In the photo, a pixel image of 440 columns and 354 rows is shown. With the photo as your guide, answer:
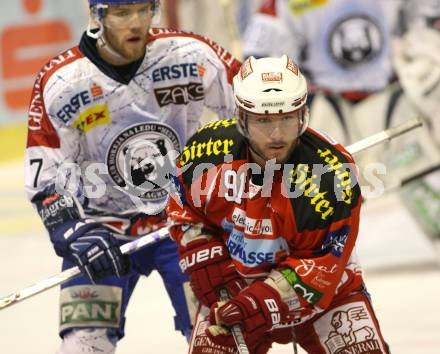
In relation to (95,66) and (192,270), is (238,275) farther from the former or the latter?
(95,66)

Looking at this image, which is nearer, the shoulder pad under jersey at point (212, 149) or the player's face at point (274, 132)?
the player's face at point (274, 132)

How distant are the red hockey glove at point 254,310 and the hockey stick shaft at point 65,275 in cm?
70

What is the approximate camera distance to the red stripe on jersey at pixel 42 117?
4.84 metres

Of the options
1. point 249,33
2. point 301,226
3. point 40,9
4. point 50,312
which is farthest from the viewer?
point 40,9

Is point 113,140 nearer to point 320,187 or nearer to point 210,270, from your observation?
point 210,270

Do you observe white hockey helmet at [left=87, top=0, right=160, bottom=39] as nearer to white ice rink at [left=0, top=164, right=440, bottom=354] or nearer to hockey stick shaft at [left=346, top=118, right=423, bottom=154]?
hockey stick shaft at [left=346, top=118, right=423, bottom=154]

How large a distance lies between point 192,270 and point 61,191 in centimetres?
78

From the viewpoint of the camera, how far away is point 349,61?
8562 millimetres

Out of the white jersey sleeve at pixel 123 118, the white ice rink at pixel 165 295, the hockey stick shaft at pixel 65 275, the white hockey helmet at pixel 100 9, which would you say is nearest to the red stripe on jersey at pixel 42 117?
the white jersey sleeve at pixel 123 118

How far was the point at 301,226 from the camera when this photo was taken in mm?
4102

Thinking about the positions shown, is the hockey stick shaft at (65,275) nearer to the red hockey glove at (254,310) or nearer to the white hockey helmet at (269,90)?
the red hockey glove at (254,310)

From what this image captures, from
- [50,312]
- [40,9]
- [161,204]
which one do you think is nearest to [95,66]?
[161,204]

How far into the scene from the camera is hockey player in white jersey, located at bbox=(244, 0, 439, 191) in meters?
8.19

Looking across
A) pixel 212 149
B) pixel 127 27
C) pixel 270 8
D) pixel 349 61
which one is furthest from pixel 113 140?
pixel 349 61
